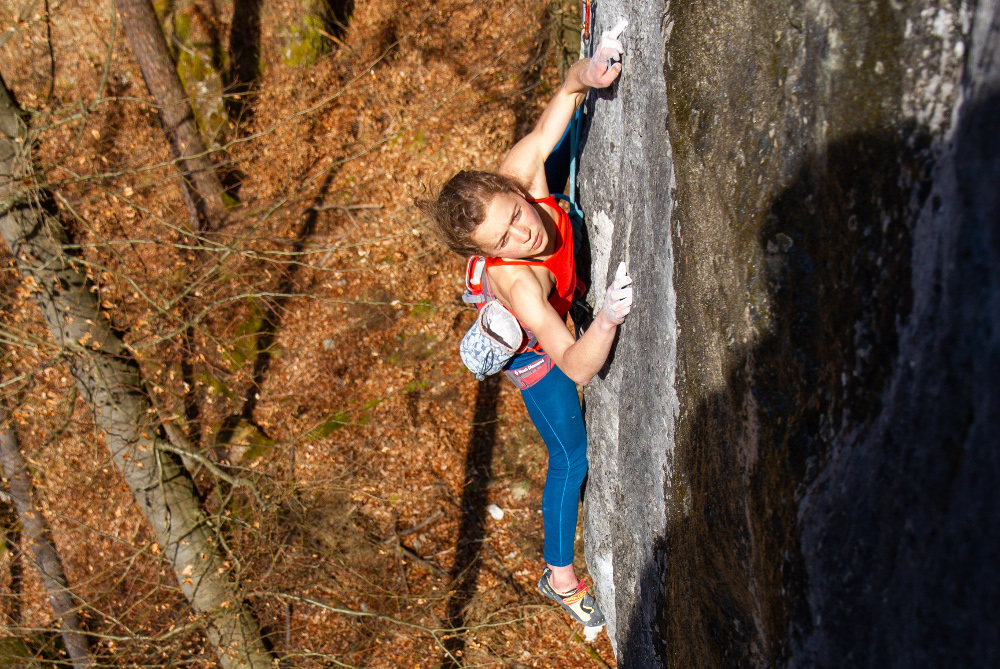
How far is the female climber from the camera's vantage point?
2.49 metres

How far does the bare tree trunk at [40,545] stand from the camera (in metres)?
5.73

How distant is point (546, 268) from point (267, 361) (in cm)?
485

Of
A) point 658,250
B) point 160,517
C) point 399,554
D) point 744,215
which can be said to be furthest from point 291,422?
point 744,215

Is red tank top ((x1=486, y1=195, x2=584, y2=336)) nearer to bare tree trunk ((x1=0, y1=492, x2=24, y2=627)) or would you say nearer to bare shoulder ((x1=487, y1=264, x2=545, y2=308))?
bare shoulder ((x1=487, y1=264, x2=545, y2=308))

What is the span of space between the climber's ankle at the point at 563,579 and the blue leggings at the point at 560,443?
0.14 metres

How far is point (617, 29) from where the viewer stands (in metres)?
2.39

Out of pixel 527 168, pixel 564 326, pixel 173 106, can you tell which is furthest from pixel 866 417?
pixel 173 106

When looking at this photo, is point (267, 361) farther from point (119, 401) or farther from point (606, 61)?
point (606, 61)

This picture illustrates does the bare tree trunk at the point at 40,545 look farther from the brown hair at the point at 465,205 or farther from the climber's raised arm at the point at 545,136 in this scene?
the climber's raised arm at the point at 545,136

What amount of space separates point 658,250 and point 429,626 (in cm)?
388

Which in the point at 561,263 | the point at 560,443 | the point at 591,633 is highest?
the point at 561,263

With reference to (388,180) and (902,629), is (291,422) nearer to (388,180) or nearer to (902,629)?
(388,180)

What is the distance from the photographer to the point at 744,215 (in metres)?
1.71

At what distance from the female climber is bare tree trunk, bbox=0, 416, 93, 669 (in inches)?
189
